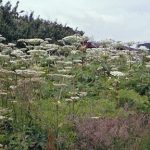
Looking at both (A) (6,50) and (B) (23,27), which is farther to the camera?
(B) (23,27)

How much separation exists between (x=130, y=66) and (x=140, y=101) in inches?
115

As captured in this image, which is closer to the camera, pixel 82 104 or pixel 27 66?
pixel 82 104

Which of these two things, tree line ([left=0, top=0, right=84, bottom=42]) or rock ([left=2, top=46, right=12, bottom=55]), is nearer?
rock ([left=2, top=46, right=12, bottom=55])

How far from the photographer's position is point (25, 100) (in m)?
8.28

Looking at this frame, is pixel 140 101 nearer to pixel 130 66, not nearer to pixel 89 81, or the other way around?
pixel 89 81

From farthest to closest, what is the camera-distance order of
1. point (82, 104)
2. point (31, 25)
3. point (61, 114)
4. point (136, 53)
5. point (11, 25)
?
1. point (31, 25)
2. point (11, 25)
3. point (136, 53)
4. point (82, 104)
5. point (61, 114)

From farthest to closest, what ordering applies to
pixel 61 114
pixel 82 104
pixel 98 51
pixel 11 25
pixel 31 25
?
pixel 31 25 → pixel 11 25 → pixel 98 51 → pixel 82 104 → pixel 61 114

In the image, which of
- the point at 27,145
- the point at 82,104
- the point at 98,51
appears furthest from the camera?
the point at 98,51

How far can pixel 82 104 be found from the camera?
9.80 meters

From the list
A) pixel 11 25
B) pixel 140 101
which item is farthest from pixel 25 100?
pixel 11 25

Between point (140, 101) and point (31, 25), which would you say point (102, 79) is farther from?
point (31, 25)

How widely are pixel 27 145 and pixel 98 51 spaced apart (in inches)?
206

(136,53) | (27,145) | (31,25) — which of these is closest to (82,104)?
(27,145)

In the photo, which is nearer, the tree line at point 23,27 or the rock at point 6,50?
the rock at point 6,50
